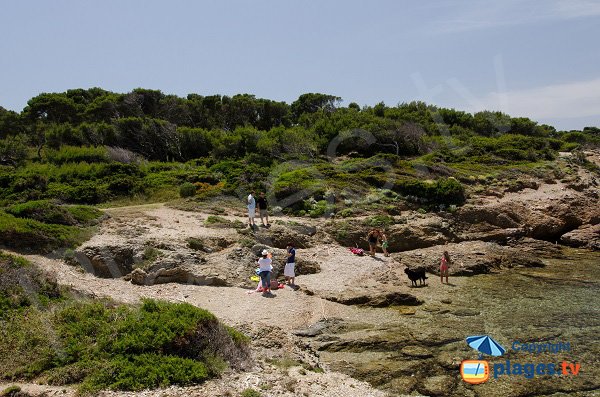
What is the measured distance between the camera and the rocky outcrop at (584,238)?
2486 centimetres

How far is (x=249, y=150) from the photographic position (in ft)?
127

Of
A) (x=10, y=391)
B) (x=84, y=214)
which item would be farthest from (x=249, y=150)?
(x=10, y=391)

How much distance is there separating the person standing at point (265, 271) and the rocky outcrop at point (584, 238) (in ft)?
61.7

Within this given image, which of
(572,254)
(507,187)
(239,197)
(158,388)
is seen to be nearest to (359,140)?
(507,187)

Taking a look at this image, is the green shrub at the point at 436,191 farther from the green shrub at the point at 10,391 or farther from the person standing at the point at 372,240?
the green shrub at the point at 10,391

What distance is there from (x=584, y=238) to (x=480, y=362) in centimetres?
1853

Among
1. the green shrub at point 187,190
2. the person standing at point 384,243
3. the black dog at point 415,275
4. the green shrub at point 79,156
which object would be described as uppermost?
the green shrub at point 79,156

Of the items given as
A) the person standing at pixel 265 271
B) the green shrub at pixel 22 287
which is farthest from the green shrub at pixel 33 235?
the person standing at pixel 265 271

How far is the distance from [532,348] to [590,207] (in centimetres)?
2101

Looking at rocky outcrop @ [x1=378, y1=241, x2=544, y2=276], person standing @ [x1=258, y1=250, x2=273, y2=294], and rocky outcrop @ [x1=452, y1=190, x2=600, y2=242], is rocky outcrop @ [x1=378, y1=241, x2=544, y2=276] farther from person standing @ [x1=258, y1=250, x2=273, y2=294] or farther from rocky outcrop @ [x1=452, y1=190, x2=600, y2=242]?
person standing @ [x1=258, y1=250, x2=273, y2=294]

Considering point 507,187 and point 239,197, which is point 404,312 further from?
point 507,187

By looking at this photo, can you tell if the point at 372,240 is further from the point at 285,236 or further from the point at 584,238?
the point at 584,238

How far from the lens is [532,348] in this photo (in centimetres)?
1152

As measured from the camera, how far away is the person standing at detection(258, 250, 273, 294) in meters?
15.6
